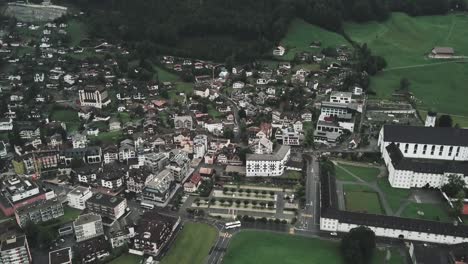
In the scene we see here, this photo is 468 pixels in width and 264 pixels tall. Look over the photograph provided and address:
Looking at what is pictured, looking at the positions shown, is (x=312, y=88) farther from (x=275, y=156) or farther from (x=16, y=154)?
(x=16, y=154)

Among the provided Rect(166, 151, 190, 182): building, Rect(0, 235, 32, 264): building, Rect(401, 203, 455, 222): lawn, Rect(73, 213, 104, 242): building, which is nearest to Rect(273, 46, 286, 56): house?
Rect(166, 151, 190, 182): building

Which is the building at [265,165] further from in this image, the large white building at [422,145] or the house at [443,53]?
the house at [443,53]

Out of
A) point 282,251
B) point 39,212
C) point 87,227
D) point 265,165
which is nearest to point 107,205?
point 87,227

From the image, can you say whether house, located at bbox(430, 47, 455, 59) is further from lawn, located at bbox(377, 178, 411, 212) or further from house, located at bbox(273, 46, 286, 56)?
lawn, located at bbox(377, 178, 411, 212)

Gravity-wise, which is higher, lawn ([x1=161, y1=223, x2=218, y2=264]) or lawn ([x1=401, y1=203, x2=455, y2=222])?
lawn ([x1=401, y1=203, x2=455, y2=222])

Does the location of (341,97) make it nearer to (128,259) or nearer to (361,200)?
(361,200)

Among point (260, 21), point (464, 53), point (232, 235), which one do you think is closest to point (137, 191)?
point (232, 235)

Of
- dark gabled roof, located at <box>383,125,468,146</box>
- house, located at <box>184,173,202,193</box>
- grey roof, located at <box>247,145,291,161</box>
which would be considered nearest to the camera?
house, located at <box>184,173,202,193</box>
